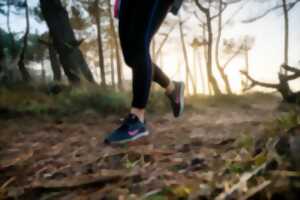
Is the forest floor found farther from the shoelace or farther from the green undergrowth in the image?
the green undergrowth

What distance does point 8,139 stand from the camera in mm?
3584

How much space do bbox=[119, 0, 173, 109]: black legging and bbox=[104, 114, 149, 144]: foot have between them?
12 cm

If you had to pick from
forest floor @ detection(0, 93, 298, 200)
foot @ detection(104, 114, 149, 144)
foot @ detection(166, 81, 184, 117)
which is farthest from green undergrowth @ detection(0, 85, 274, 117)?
foot @ detection(104, 114, 149, 144)

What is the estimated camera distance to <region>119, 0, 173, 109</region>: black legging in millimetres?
2254

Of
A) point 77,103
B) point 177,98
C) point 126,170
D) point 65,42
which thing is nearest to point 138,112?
point 177,98

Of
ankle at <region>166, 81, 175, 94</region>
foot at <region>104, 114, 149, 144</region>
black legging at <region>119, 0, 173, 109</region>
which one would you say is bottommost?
foot at <region>104, 114, 149, 144</region>

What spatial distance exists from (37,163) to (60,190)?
2.60 feet

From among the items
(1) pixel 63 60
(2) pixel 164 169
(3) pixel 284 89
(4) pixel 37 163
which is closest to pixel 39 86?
(1) pixel 63 60

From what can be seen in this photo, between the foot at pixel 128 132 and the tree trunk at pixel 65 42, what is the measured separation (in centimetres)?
635

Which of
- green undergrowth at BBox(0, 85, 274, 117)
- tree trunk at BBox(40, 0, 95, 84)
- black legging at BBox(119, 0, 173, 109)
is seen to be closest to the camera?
black legging at BBox(119, 0, 173, 109)

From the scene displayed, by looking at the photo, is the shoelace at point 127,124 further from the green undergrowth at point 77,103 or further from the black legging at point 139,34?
the green undergrowth at point 77,103

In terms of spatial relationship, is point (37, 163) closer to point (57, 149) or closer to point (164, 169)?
point (57, 149)

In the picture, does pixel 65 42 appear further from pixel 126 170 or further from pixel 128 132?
pixel 126 170

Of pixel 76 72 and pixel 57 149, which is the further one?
pixel 76 72
